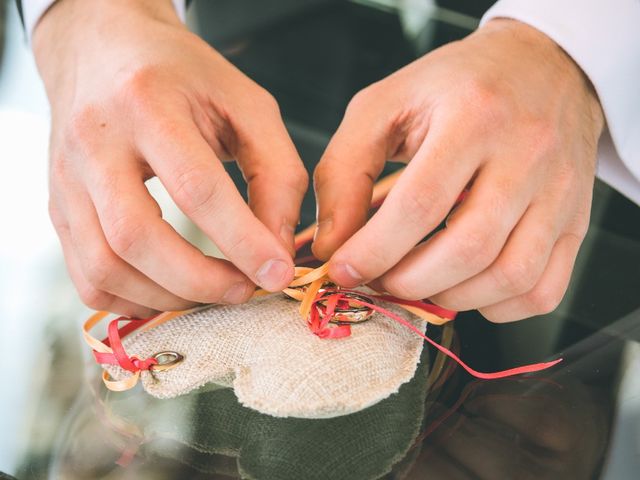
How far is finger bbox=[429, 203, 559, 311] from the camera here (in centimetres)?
61

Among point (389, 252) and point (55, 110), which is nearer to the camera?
point (389, 252)

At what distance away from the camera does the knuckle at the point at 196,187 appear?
0.57 meters

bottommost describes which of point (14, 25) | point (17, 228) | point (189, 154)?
point (17, 228)

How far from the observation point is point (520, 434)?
0.60 metres

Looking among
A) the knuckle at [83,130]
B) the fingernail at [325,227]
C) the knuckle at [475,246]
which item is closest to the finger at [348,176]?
the fingernail at [325,227]

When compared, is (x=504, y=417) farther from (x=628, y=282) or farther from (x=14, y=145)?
(x=14, y=145)

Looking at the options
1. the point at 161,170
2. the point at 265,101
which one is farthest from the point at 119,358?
the point at 265,101

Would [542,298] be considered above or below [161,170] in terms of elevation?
below

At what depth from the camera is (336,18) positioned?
1229mm

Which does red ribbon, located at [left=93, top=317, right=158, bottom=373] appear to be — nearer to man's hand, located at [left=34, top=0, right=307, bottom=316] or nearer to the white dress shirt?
man's hand, located at [left=34, top=0, right=307, bottom=316]

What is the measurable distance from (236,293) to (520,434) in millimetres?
285

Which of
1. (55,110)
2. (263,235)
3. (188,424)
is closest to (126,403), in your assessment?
(188,424)

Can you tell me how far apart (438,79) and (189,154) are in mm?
247

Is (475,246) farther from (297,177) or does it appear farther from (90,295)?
(90,295)
